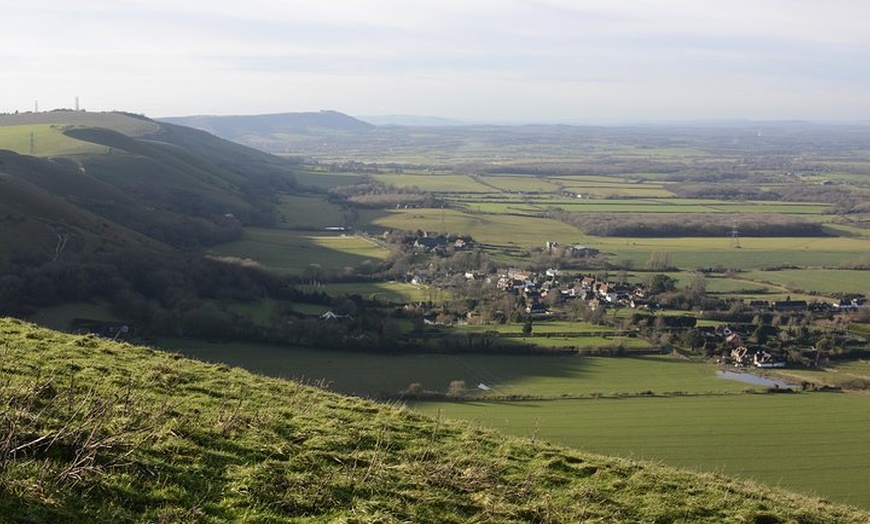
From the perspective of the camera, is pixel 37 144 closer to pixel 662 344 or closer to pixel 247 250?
pixel 247 250

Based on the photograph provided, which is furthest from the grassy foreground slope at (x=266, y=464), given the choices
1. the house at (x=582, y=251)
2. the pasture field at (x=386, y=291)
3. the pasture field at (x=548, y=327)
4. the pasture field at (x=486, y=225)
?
the pasture field at (x=486, y=225)

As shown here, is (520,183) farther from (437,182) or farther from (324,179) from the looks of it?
(324,179)

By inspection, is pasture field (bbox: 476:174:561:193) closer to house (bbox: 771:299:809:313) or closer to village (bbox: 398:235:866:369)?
village (bbox: 398:235:866:369)

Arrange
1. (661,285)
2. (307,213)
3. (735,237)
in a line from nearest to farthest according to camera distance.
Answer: (661,285) < (735,237) < (307,213)

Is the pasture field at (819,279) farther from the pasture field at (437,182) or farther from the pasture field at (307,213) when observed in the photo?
the pasture field at (437,182)

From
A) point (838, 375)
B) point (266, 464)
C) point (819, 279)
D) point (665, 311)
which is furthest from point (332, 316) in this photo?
point (819, 279)

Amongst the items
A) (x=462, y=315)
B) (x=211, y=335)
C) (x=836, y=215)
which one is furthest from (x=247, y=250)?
(x=836, y=215)
